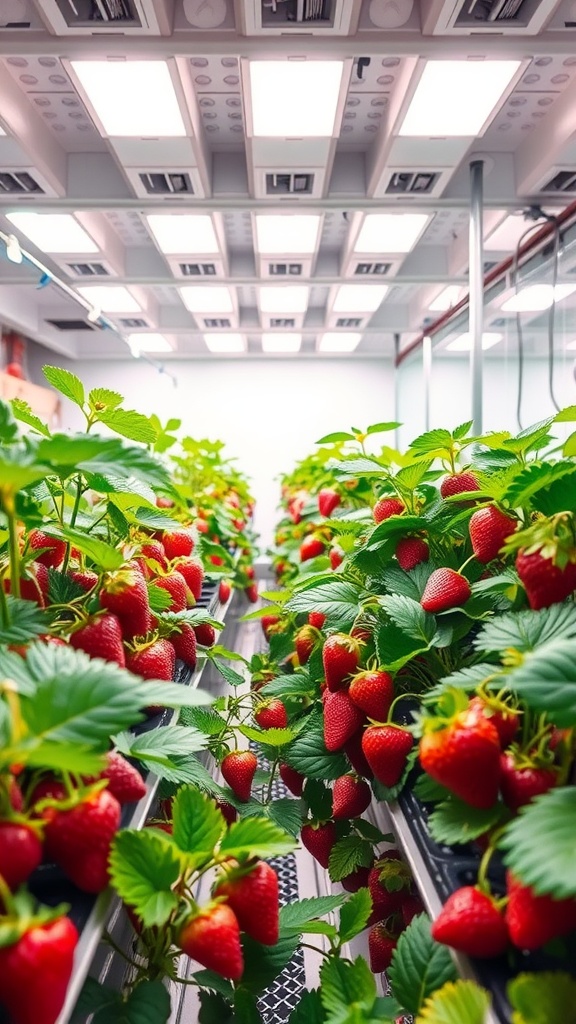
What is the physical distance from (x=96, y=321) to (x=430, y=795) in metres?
3.87

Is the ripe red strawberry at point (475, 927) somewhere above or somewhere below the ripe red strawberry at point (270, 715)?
above

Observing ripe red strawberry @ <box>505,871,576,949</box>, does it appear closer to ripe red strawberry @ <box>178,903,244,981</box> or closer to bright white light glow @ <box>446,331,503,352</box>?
ripe red strawberry @ <box>178,903,244,981</box>

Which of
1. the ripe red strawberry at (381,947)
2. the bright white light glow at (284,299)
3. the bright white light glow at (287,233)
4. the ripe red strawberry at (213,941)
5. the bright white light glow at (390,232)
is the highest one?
the bright white light glow at (284,299)

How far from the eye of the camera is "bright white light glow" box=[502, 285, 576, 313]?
2.89 metres

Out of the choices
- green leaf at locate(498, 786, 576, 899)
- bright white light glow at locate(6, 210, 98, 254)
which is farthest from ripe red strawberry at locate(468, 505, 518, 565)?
bright white light glow at locate(6, 210, 98, 254)

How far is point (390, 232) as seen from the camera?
396cm

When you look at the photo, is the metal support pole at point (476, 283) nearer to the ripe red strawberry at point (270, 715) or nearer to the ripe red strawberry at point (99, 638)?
the ripe red strawberry at point (270, 715)

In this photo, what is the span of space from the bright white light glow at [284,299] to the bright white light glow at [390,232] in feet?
3.12

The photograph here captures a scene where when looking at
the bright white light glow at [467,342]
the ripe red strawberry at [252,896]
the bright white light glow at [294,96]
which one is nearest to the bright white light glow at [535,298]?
the bright white light glow at [467,342]

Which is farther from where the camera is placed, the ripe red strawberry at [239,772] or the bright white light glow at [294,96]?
the bright white light glow at [294,96]

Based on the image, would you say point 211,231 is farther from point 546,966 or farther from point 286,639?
point 546,966

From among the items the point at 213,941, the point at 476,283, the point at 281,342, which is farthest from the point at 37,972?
the point at 281,342

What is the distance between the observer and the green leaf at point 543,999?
0.46 m

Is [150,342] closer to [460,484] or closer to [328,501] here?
[328,501]
